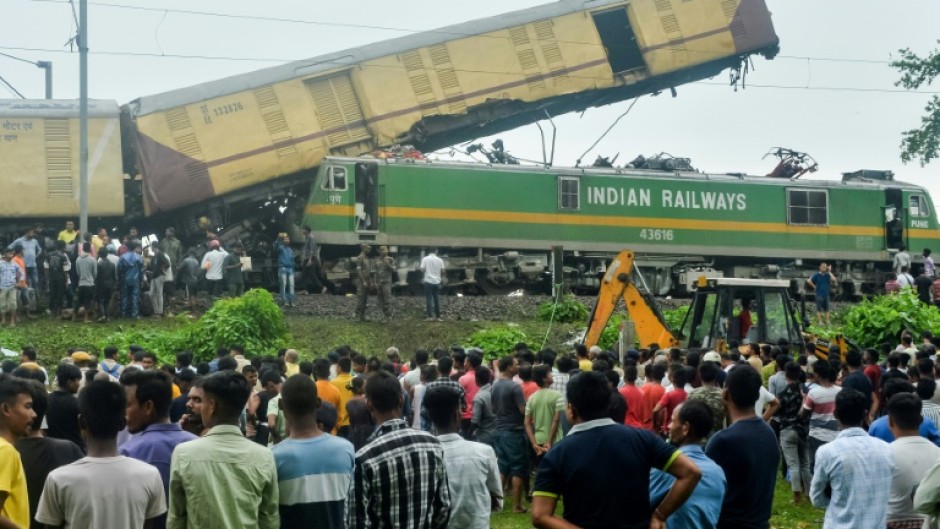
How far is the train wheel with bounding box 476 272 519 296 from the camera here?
89.6 feet

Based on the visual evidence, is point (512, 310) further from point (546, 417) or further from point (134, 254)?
point (546, 417)

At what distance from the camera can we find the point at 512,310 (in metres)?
24.6

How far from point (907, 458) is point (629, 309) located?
11564mm

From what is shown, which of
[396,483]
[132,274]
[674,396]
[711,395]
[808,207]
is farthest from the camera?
[808,207]

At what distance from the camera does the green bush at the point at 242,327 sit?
19.4 meters

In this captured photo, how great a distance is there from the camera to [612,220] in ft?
94.3

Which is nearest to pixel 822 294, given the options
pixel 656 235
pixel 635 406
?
pixel 656 235

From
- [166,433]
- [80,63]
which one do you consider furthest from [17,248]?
[166,433]

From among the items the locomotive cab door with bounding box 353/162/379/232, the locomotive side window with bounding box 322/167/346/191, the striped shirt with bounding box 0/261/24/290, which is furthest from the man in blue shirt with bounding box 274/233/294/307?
the striped shirt with bounding box 0/261/24/290

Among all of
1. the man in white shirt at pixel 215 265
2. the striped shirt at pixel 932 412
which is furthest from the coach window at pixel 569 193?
the striped shirt at pixel 932 412

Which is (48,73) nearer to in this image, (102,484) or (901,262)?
(901,262)

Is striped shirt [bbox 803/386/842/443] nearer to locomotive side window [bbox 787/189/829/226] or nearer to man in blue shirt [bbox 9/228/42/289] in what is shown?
man in blue shirt [bbox 9/228/42/289]

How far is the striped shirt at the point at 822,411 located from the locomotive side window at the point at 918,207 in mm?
21487

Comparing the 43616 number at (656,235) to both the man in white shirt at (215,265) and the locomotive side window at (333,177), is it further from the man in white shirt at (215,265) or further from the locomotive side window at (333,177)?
the man in white shirt at (215,265)
